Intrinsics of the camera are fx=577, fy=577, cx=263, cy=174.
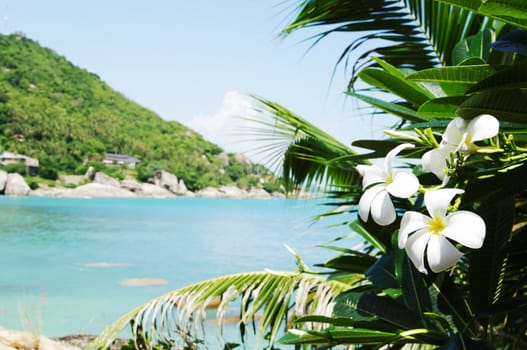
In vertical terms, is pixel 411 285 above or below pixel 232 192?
above

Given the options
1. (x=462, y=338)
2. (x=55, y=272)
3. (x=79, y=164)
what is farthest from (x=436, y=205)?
(x=79, y=164)

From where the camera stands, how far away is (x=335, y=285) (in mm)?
1960

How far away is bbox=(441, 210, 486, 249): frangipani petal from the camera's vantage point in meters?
0.34

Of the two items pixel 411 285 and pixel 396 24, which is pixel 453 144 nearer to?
pixel 411 285

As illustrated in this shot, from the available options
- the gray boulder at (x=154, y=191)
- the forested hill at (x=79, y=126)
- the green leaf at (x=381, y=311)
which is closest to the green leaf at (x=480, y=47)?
the green leaf at (x=381, y=311)

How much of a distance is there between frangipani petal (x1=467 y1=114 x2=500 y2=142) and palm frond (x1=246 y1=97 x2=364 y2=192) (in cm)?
139

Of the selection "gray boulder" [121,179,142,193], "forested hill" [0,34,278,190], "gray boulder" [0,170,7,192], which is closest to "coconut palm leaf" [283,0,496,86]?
"forested hill" [0,34,278,190]

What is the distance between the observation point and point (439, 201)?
1.21 ft

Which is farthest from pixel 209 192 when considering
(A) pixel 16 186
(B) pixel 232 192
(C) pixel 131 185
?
(A) pixel 16 186

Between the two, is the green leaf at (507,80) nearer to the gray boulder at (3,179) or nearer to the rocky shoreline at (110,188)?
the rocky shoreline at (110,188)

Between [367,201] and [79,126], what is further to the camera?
[79,126]

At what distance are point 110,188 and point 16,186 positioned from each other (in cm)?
671

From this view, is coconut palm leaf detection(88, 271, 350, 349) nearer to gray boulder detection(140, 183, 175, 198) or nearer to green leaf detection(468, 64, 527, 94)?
green leaf detection(468, 64, 527, 94)

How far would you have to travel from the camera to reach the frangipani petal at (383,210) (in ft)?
1.29
